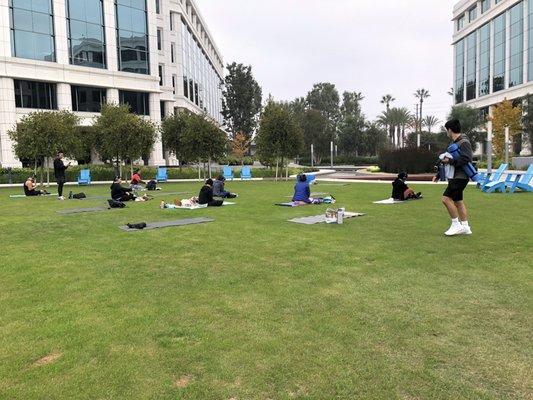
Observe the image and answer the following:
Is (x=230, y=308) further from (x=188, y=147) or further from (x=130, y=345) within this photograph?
(x=188, y=147)

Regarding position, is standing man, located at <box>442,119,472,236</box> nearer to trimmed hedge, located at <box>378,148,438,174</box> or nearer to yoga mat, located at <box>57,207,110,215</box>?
yoga mat, located at <box>57,207,110,215</box>

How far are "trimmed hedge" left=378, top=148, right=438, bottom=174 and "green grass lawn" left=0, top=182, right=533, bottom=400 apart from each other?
25.3 metres

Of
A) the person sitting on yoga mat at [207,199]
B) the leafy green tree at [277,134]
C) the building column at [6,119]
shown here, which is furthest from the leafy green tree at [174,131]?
the person sitting on yoga mat at [207,199]

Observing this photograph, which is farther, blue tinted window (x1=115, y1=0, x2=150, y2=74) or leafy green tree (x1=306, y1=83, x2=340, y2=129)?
leafy green tree (x1=306, y1=83, x2=340, y2=129)

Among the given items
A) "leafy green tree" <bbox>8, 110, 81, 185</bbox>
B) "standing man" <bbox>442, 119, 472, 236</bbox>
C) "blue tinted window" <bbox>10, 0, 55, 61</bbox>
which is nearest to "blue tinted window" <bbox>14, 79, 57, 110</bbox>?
"blue tinted window" <bbox>10, 0, 55, 61</bbox>

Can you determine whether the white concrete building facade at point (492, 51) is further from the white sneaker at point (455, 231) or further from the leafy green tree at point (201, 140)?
the white sneaker at point (455, 231)

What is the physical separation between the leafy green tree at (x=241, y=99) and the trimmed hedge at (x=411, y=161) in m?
47.8

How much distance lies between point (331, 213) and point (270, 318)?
622 cm

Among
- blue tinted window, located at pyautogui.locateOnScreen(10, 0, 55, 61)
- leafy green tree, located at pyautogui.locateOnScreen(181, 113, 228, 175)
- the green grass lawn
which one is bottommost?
the green grass lawn

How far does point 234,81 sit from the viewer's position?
80.9 meters

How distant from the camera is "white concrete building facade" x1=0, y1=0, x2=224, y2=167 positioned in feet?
118

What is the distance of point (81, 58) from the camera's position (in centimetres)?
3969

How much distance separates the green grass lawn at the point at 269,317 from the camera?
311 cm

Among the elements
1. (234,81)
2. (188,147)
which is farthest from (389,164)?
(234,81)
